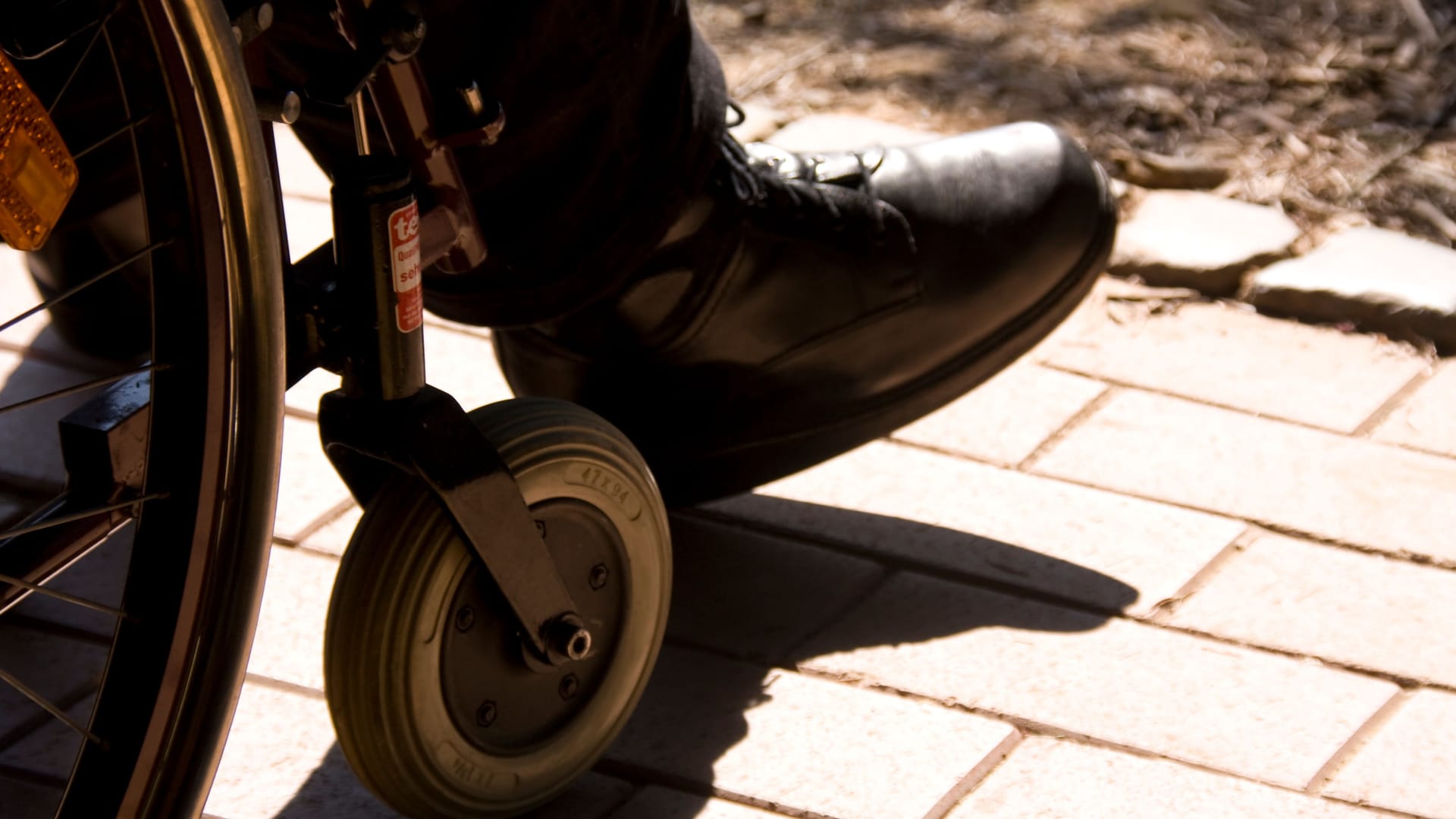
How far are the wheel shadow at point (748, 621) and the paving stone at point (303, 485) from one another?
1.25 feet

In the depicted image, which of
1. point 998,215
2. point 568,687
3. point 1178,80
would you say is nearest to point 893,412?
point 998,215

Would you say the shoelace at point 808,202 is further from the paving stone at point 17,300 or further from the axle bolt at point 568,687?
the paving stone at point 17,300

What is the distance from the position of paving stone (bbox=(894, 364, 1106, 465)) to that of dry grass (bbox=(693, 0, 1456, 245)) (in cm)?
63

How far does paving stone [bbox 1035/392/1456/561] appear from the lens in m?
1.79

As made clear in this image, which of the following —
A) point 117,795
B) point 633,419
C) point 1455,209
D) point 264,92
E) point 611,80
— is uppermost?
point 264,92

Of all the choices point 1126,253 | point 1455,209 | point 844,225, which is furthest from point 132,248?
point 1455,209

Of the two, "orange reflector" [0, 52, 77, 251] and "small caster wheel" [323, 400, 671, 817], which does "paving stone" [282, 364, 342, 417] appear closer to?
"small caster wheel" [323, 400, 671, 817]

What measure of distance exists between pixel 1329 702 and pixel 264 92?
1056 mm

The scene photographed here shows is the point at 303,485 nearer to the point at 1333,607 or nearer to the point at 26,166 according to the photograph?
the point at 26,166

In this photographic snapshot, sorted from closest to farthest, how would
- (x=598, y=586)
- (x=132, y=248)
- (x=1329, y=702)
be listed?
(x=598, y=586)
(x=1329, y=702)
(x=132, y=248)

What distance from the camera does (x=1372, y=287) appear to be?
221cm

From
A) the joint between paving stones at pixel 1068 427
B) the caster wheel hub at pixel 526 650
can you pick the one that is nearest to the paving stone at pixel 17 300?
the caster wheel hub at pixel 526 650

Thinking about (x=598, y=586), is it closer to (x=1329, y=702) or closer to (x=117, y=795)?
(x=117, y=795)

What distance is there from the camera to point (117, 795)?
1.11 m
